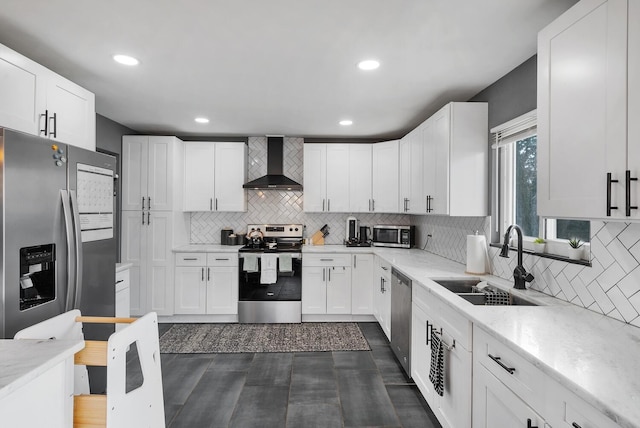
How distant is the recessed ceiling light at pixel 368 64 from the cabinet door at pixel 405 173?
1509mm

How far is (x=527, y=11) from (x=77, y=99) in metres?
2.95

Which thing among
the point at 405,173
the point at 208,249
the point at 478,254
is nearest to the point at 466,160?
the point at 478,254

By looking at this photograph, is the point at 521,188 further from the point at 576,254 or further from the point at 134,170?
the point at 134,170

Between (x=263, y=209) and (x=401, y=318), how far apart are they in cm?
262

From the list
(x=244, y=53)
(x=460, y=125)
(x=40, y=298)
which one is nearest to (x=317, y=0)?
(x=244, y=53)

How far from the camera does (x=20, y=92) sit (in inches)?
80.7

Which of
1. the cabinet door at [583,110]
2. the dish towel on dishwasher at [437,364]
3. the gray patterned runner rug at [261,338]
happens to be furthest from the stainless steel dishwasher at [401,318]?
the cabinet door at [583,110]

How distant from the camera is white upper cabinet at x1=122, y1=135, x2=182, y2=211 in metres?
4.26

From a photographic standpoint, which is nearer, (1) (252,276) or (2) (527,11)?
(2) (527,11)

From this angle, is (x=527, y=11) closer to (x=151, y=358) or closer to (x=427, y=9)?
(x=427, y=9)

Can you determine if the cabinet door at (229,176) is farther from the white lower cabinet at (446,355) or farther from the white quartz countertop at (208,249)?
the white lower cabinet at (446,355)

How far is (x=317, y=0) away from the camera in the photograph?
1691 mm

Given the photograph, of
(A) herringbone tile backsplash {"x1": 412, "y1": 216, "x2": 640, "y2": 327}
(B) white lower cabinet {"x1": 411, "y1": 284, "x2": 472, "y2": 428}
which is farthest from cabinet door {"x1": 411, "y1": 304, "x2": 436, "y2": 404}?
(A) herringbone tile backsplash {"x1": 412, "y1": 216, "x2": 640, "y2": 327}

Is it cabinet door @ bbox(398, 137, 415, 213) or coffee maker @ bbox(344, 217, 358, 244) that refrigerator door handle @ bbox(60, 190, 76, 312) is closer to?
cabinet door @ bbox(398, 137, 415, 213)
